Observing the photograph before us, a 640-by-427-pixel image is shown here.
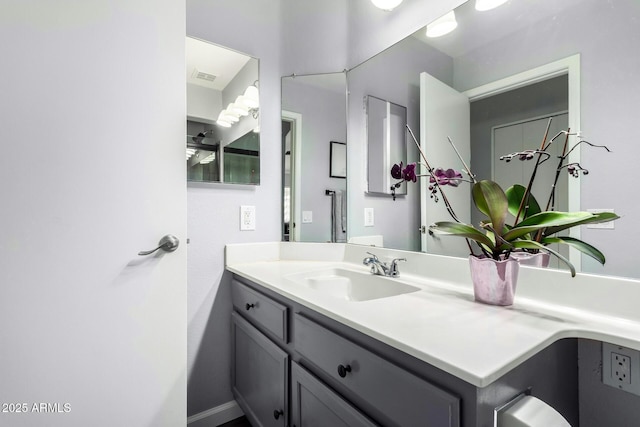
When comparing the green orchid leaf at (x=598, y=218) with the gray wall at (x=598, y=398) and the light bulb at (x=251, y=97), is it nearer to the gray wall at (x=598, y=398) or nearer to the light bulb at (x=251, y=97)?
the gray wall at (x=598, y=398)

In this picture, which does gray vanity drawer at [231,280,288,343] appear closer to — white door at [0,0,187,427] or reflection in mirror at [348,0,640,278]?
white door at [0,0,187,427]

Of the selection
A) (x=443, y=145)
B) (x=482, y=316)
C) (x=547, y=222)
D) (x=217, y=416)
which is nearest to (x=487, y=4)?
(x=443, y=145)

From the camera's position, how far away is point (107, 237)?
3.25 ft

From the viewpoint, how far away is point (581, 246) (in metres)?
0.79

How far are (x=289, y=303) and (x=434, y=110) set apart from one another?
3.16 feet

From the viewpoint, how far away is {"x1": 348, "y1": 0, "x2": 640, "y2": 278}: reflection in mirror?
77 cm

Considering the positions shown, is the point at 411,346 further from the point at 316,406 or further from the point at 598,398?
the point at 598,398

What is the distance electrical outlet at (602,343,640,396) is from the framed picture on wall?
1.28m

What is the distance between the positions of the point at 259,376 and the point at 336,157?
1165 millimetres

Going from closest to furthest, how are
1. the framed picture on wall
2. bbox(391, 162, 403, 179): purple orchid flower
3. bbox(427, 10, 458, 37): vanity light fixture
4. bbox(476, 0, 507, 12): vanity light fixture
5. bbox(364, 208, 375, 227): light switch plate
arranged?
bbox(476, 0, 507, 12): vanity light fixture
bbox(427, 10, 458, 37): vanity light fixture
bbox(391, 162, 403, 179): purple orchid flower
bbox(364, 208, 375, 227): light switch plate
the framed picture on wall

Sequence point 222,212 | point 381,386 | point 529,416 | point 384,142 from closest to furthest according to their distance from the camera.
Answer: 1. point 529,416
2. point 381,386
3. point 384,142
4. point 222,212

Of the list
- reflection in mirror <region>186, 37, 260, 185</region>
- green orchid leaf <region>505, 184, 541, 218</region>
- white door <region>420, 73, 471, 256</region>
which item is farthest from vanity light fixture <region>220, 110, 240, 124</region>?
green orchid leaf <region>505, 184, 541, 218</region>

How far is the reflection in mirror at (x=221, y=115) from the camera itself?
1.49 m

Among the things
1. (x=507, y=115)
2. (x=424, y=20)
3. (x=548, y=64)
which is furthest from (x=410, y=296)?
(x=424, y=20)
